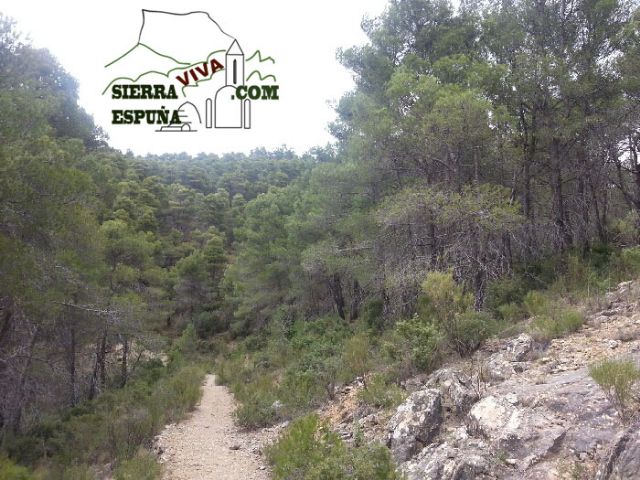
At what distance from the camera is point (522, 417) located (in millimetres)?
4863

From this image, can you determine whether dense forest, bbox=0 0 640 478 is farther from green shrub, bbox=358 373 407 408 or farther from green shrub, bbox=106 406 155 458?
green shrub, bbox=358 373 407 408

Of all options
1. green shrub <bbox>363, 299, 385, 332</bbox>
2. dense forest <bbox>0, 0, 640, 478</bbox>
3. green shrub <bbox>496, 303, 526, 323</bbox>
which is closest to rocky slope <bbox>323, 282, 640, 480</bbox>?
dense forest <bbox>0, 0, 640, 478</bbox>

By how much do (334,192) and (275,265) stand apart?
6.85 metres

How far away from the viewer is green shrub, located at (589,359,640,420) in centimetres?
433

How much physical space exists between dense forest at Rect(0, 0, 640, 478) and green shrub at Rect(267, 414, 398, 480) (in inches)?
101

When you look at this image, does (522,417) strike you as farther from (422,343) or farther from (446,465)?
(422,343)

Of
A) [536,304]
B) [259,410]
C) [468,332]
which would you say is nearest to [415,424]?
[468,332]

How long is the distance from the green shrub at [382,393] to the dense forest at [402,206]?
1.26 feet

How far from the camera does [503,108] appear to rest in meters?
11.2

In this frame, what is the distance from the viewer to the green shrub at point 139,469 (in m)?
6.93

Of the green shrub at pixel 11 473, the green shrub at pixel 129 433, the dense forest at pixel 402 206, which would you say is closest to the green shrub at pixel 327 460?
the dense forest at pixel 402 206

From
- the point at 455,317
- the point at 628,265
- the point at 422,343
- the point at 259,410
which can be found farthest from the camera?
the point at 259,410

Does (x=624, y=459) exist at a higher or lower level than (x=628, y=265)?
lower

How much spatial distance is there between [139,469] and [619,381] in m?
6.91
